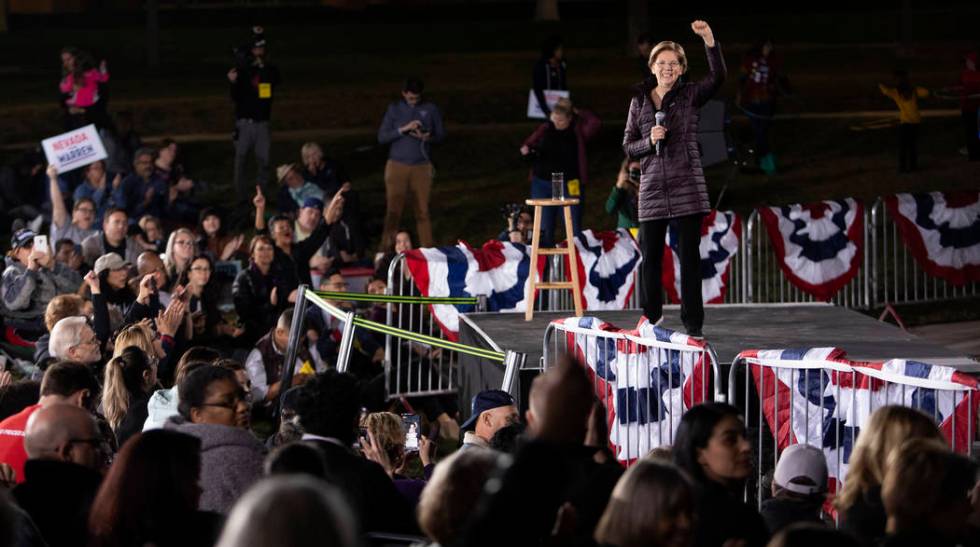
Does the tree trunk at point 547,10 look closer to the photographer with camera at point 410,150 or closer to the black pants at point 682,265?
the photographer with camera at point 410,150

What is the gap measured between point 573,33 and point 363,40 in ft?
19.5

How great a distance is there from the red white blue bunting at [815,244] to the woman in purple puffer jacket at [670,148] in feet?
17.9

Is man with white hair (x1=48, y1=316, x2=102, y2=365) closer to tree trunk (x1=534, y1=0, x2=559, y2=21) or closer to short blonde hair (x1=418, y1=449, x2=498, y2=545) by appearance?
short blonde hair (x1=418, y1=449, x2=498, y2=545)

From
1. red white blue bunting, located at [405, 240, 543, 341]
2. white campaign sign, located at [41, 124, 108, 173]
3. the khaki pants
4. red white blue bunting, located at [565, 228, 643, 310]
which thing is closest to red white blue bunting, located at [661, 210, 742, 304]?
red white blue bunting, located at [565, 228, 643, 310]

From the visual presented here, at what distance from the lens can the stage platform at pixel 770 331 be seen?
39.0 feet

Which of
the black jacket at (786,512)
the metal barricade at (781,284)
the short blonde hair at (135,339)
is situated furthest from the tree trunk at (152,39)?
the black jacket at (786,512)

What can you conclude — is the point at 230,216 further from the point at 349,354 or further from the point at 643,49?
the point at 349,354

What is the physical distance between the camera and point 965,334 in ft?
54.9

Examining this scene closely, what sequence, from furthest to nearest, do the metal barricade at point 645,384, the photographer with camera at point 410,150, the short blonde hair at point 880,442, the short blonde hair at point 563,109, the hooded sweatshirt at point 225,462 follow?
the photographer with camera at point 410,150
the short blonde hair at point 563,109
the metal barricade at point 645,384
the hooded sweatshirt at point 225,462
the short blonde hair at point 880,442

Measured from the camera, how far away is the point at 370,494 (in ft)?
20.3

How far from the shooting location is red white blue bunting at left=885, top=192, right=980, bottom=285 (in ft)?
57.1

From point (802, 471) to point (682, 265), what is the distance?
4448 millimetres

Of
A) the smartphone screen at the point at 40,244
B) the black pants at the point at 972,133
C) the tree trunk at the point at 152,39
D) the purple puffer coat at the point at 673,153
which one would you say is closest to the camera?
the purple puffer coat at the point at 673,153

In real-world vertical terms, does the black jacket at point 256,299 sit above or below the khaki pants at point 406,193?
below
